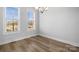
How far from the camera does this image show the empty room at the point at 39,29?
129cm

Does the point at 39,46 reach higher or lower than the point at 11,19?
lower

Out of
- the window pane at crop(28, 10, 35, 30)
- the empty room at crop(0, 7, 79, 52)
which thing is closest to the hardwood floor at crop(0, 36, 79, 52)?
the empty room at crop(0, 7, 79, 52)

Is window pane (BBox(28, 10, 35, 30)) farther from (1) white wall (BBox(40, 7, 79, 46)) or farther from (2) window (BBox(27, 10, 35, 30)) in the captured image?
(1) white wall (BBox(40, 7, 79, 46))

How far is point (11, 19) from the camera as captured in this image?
4.27ft

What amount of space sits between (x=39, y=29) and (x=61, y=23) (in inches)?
12.3

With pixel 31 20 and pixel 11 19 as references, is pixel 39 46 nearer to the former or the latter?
pixel 31 20

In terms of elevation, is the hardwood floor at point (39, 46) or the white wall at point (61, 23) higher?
the white wall at point (61, 23)

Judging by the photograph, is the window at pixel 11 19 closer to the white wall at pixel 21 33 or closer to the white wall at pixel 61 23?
the white wall at pixel 21 33

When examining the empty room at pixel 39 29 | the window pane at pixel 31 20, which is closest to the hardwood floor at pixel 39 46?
the empty room at pixel 39 29

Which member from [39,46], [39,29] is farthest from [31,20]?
[39,46]

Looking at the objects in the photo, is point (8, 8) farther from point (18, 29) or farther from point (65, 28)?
point (65, 28)

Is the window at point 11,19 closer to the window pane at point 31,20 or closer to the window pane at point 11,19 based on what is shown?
the window pane at point 11,19
